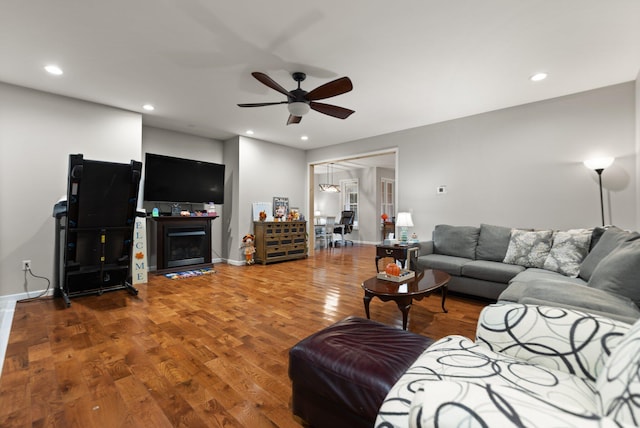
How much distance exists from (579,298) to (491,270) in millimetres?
1629

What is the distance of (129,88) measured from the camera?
136 inches

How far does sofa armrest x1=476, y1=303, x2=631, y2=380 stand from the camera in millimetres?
993

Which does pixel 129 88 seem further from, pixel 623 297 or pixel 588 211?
Answer: pixel 588 211

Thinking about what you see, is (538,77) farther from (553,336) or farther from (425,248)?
(553,336)

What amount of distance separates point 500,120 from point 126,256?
5.57 meters

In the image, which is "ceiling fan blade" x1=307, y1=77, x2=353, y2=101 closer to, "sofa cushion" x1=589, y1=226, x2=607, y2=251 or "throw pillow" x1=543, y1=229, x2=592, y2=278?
"throw pillow" x1=543, y1=229, x2=592, y2=278

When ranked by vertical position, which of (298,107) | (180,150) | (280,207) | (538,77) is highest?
(538,77)

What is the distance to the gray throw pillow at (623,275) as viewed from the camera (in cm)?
162

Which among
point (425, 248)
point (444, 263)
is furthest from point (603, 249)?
point (425, 248)

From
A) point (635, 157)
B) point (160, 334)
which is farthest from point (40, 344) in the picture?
point (635, 157)

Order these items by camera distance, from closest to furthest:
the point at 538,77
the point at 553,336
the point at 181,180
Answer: the point at 553,336, the point at 538,77, the point at 181,180

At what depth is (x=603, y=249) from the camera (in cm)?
241

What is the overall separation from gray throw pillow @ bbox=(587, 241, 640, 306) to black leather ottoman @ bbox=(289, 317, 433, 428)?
1.32m

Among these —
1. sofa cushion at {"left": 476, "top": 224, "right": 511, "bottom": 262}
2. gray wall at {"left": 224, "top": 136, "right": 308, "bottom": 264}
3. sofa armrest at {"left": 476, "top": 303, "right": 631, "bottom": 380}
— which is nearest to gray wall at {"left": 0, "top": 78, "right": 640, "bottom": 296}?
sofa cushion at {"left": 476, "top": 224, "right": 511, "bottom": 262}
